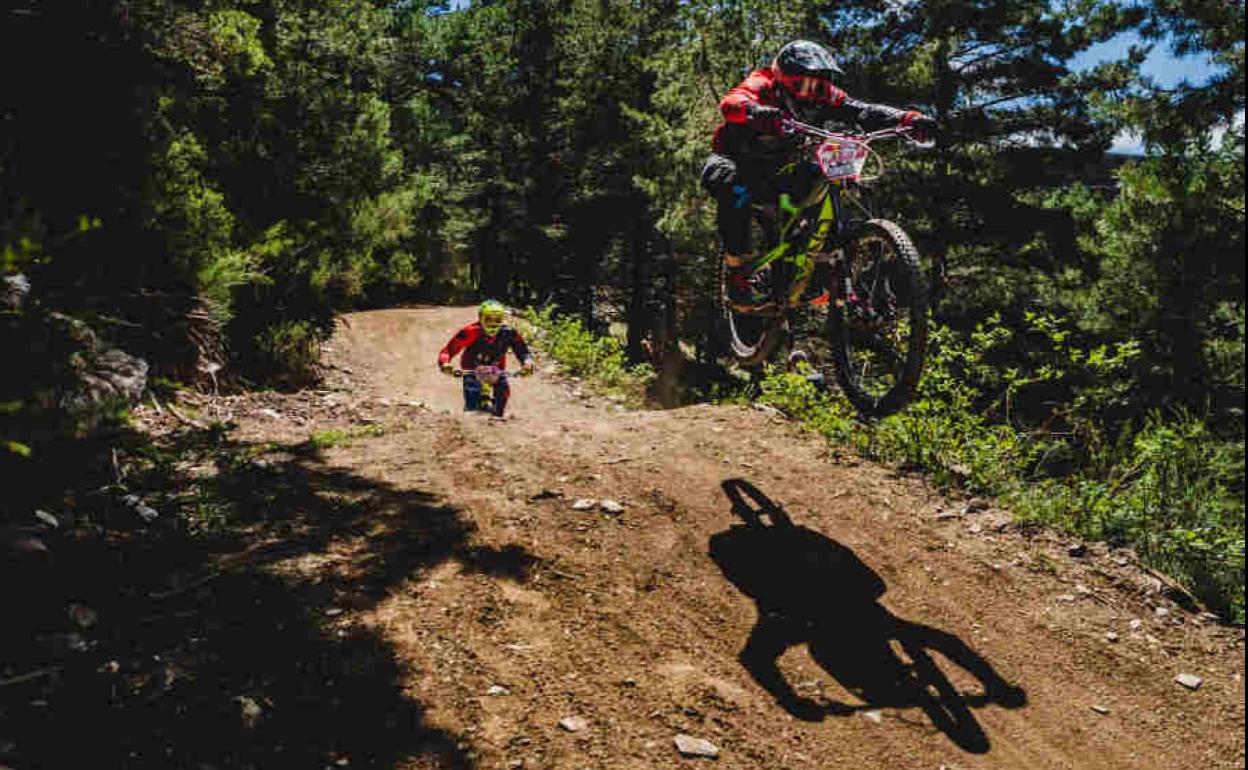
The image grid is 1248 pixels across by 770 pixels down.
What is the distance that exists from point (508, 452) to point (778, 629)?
3.01 metres

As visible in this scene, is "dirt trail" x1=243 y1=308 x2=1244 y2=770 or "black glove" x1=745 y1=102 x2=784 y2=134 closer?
"dirt trail" x1=243 y1=308 x2=1244 y2=770

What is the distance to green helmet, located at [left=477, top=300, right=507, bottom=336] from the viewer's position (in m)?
9.61

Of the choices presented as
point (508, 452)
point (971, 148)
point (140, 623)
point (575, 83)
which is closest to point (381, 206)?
point (575, 83)

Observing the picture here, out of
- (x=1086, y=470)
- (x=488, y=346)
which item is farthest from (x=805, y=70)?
(x=488, y=346)

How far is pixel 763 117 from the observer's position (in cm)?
488

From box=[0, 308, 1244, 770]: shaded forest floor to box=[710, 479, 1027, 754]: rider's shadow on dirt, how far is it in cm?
2

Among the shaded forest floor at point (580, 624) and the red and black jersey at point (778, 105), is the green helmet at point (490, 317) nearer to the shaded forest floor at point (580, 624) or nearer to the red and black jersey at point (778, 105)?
the shaded forest floor at point (580, 624)

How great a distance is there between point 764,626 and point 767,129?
129 inches

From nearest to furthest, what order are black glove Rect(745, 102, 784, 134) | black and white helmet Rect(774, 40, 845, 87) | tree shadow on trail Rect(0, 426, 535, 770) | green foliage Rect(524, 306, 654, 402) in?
tree shadow on trail Rect(0, 426, 535, 770) → black glove Rect(745, 102, 784, 134) → black and white helmet Rect(774, 40, 845, 87) → green foliage Rect(524, 306, 654, 402)

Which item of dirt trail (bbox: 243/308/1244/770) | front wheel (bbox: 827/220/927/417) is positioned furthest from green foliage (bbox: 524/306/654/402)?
front wheel (bbox: 827/220/927/417)

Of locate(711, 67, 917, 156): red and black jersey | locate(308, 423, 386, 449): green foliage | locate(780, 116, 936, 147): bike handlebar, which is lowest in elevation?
locate(308, 423, 386, 449): green foliage

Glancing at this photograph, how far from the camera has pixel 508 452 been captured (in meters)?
6.52

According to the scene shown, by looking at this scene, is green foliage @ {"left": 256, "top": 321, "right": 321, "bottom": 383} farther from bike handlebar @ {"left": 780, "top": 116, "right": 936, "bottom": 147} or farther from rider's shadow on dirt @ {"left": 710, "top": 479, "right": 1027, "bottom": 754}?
bike handlebar @ {"left": 780, "top": 116, "right": 936, "bottom": 147}

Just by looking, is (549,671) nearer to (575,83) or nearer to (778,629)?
(778,629)
